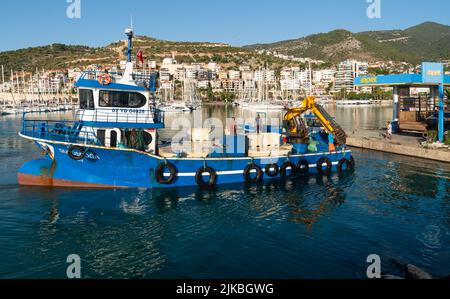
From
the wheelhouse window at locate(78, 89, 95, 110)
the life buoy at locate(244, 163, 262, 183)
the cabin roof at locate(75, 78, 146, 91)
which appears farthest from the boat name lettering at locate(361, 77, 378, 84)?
the wheelhouse window at locate(78, 89, 95, 110)

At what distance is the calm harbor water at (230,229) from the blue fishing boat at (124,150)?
0.76m

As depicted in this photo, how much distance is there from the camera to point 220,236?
13.9 meters

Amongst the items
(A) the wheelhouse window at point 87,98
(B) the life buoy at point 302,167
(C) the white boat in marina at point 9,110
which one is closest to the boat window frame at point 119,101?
(A) the wheelhouse window at point 87,98

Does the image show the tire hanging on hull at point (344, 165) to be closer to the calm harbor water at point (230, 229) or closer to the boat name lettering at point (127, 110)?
the calm harbor water at point (230, 229)

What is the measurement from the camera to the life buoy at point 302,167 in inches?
901

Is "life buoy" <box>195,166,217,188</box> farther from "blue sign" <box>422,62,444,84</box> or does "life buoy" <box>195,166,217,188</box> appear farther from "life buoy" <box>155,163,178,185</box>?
"blue sign" <box>422,62,444,84</box>

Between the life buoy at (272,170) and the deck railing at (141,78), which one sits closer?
the deck railing at (141,78)

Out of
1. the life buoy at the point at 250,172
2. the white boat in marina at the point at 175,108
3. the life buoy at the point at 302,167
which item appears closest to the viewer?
the life buoy at the point at 250,172

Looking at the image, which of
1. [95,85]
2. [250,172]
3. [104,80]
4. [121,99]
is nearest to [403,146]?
[250,172]

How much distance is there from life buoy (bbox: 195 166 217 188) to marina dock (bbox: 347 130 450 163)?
16453mm

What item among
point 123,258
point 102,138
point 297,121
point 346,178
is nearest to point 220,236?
point 123,258

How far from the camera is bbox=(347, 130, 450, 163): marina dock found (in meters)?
27.1

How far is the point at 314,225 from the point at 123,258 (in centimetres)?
723
